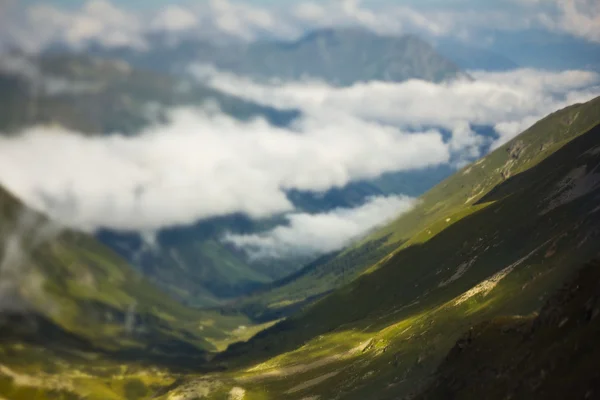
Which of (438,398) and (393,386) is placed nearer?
(438,398)

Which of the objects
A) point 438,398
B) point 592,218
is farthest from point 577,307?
point 592,218

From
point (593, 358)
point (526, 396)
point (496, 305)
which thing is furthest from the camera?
point (496, 305)

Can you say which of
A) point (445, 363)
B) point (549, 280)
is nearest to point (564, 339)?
point (445, 363)

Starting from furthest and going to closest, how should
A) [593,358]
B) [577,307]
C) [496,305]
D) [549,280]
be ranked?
[496,305] → [549,280] → [577,307] → [593,358]

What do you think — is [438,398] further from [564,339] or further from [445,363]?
[564,339]

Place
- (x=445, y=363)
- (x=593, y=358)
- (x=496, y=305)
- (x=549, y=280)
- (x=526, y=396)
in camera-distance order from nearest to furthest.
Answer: (x=593, y=358)
(x=526, y=396)
(x=445, y=363)
(x=549, y=280)
(x=496, y=305)

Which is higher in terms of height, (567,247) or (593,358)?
(567,247)

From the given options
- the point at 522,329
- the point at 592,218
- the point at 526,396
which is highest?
the point at 592,218

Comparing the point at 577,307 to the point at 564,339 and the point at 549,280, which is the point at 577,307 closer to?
the point at 564,339

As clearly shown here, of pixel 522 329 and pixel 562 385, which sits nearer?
pixel 562 385
